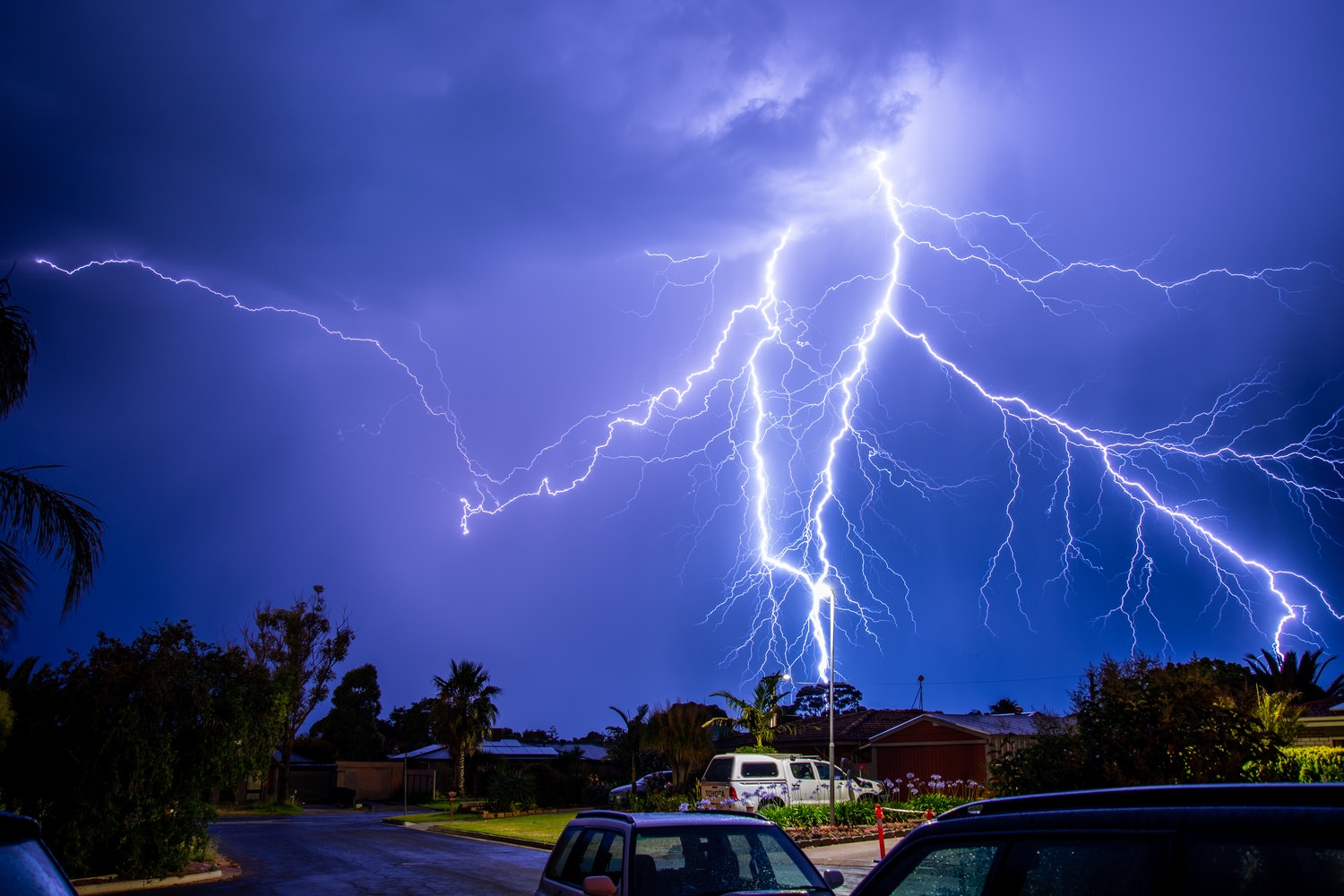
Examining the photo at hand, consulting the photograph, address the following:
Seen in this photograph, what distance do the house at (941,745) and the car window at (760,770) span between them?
33.9 ft

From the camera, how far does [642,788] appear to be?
33.9 metres

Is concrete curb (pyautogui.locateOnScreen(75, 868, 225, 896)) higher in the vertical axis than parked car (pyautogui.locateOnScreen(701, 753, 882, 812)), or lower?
lower

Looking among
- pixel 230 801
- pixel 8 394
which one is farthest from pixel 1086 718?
pixel 230 801

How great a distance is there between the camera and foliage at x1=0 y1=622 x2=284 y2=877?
15.4 meters

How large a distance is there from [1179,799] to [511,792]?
3845cm

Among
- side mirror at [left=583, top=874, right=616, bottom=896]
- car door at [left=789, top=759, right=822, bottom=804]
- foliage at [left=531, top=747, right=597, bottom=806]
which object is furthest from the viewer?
foliage at [left=531, top=747, right=597, bottom=806]

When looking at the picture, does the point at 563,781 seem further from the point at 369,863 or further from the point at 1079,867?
the point at 1079,867

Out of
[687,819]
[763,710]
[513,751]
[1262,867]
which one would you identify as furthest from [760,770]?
[513,751]

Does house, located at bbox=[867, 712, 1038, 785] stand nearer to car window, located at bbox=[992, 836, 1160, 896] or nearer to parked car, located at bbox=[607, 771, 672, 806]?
parked car, located at bbox=[607, 771, 672, 806]

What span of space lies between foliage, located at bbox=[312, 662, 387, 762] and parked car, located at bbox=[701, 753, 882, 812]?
5098 centimetres

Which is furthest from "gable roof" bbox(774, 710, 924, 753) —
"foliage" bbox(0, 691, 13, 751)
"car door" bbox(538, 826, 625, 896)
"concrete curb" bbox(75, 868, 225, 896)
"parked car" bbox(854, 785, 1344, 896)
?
"parked car" bbox(854, 785, 1344, 896)

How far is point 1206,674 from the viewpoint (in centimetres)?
1109

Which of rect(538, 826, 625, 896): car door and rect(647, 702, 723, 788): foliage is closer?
rect(538, 826, 625, 896): car door

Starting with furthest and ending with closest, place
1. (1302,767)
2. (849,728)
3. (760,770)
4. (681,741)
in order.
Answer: (849,728), (681,741), (760,770), (1302,767)
